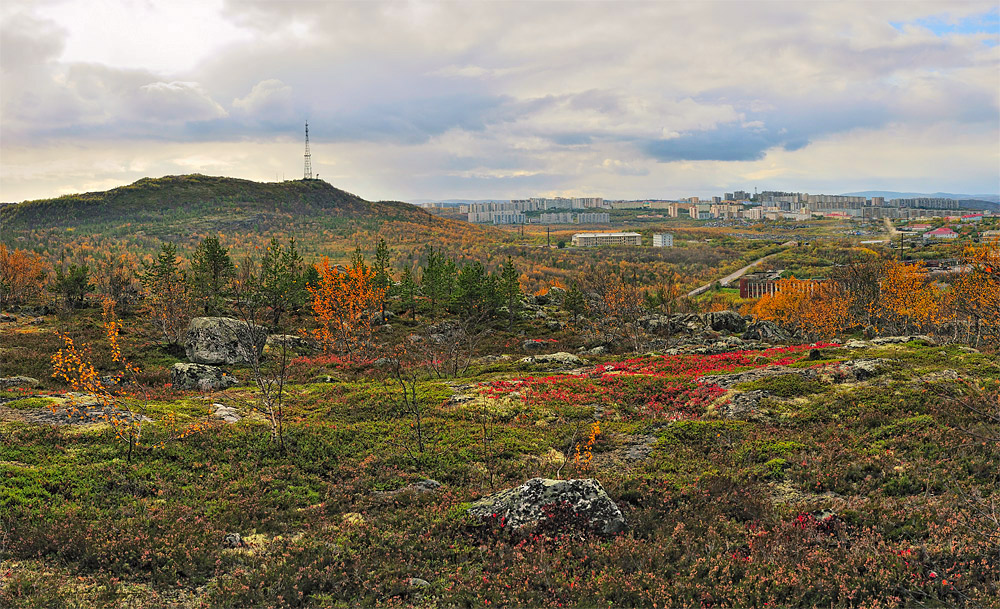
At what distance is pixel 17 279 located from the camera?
64875 mm

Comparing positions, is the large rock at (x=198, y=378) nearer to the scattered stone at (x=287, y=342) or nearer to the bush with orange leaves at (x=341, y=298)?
the bush with orange leaves at (x=341, y=298)

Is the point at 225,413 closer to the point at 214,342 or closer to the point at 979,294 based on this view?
the point at 214,342

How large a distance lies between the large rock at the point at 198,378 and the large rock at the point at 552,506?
76.8 ft

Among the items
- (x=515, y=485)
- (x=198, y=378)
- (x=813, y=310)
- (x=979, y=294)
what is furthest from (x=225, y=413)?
(x=813, y=310)

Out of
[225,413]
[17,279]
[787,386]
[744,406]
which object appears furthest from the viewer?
[17,279]

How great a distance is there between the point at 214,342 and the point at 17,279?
5036 centimetres

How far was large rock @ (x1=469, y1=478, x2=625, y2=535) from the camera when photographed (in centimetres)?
1080

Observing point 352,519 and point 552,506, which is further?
point 352,519

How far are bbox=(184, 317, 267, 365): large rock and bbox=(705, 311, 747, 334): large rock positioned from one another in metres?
59.7

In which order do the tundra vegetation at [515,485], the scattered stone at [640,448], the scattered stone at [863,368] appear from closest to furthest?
the tundra vegetation at [515,485] → the scattered stone at [640,448] → the scattered stone at [863,368]

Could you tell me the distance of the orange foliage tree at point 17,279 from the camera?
6362cm

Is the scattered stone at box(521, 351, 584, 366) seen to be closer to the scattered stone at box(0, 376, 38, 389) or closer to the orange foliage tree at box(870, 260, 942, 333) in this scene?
the orange foliage tree at box(870, 260, 942, 333)

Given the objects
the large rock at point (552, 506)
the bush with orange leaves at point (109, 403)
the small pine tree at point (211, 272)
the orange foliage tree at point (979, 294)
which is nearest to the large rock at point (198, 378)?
the bush with orange leaves at point (109, 403)

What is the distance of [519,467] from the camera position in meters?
15.1
